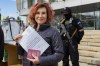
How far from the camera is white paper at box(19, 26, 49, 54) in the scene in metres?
2.88

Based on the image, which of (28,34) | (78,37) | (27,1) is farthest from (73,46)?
(27,1)

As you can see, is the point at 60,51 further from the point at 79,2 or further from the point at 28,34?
the point at 79,2

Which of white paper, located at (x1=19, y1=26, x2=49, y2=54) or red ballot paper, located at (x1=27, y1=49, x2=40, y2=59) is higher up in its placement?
white paper, located at (x1=19, y1=26, x2=49, y2=54)

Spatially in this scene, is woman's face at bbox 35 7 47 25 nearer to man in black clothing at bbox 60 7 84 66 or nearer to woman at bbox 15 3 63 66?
woman at bbox 15 3 63 66

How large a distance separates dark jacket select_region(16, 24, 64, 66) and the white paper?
38mm

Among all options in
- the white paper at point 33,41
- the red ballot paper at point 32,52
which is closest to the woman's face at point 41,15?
the white paper at point 33,41

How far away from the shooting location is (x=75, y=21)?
6.90 meters

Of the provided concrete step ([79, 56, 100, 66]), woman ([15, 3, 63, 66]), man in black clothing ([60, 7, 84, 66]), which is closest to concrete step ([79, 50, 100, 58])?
concrete step ([79, 56, 100, 66])

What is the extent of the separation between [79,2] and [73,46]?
2039 cm

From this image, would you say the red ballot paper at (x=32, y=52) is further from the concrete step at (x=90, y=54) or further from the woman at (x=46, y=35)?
the concrete step at (x=90, y=54)

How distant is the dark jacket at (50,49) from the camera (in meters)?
2.79

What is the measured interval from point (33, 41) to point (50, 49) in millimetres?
183

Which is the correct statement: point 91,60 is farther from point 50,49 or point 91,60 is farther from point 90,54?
point 50,49

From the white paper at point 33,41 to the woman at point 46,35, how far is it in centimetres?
4
